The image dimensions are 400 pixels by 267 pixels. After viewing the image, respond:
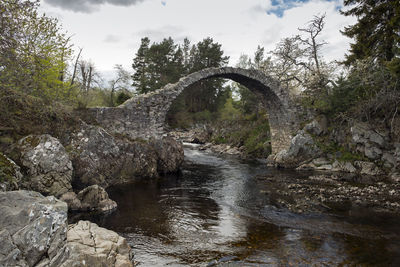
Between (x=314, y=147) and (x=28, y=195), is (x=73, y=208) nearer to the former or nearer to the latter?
(x=28, y=195)

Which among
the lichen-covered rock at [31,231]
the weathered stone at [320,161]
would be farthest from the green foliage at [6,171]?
the weathered stone at [320,161]

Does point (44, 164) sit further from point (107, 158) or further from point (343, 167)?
point (343, 167)

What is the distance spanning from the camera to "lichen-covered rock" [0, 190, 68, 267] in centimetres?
324

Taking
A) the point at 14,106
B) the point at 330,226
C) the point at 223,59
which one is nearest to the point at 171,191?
the point at 330,226

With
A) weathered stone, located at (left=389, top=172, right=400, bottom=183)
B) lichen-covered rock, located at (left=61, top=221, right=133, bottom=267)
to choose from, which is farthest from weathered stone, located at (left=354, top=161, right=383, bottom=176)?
lichen-covered rock, located at (left=61, top=221, right=133, bottom=267)

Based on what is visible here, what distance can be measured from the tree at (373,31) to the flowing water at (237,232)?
10.4 m

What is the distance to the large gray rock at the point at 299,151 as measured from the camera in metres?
15.1

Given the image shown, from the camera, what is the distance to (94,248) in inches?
172

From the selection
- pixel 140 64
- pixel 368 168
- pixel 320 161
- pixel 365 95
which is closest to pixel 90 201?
pixel 320 161

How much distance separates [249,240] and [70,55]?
11.2m

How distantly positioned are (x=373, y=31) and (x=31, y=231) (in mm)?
17318

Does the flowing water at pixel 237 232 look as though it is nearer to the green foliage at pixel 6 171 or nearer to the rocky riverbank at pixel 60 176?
the rocky riverbank at pixel 60 176

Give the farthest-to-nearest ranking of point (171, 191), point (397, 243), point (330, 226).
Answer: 1. point (171, 191)
2. point (330, 226)
3. point (397, 243)

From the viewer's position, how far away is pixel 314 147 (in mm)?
15164
